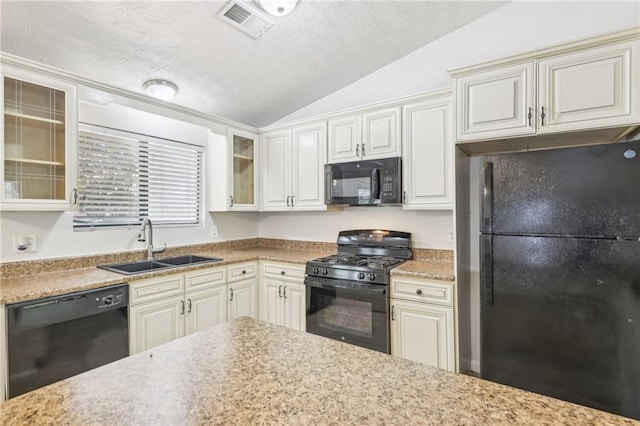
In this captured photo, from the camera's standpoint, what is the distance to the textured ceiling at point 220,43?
195 cm

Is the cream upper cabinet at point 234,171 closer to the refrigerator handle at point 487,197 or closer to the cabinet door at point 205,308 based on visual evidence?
the cabinet door at point 205,308

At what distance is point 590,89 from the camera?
72.6 inches

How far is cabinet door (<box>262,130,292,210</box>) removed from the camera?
340cm

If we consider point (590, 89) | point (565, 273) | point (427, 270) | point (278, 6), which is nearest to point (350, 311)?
point (427, 270)

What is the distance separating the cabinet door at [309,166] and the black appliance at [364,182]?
0.11 meters

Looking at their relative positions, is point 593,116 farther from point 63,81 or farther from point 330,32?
point 63,81

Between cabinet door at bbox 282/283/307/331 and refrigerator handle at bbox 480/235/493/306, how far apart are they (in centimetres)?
146

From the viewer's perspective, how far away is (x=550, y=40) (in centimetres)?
244

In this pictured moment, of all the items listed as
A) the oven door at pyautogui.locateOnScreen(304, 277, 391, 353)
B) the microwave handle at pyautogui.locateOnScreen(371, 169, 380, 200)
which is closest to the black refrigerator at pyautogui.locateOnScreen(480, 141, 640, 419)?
the oven door at pyautogui.locateOnScreen(304, 277, 391, 353)

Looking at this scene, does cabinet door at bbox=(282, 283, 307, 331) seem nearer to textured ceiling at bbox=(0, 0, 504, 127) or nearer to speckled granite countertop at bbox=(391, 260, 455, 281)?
speckled granite countertop at bbox=(391, 260, 455, 281)

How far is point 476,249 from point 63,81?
3.26 metres

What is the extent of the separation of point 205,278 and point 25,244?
1.21 metres

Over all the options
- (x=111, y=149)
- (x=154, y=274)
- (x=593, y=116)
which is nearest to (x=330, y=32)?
(x=593, y=116)

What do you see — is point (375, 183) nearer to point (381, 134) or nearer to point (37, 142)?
point (381, 134)
